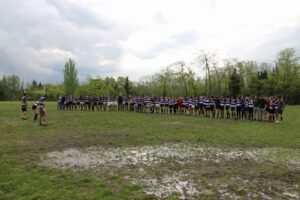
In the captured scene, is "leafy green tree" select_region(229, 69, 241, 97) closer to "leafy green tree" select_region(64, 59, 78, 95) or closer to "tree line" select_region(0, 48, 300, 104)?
"tree line" select_region(0, 48, 300, 104)

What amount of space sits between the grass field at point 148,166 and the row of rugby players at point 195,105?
10.0m

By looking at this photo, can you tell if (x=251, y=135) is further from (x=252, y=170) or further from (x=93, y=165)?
(x=93, y=165)

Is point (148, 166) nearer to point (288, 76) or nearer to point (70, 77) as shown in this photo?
point (288, 76)

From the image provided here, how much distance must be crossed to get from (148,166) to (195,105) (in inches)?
845

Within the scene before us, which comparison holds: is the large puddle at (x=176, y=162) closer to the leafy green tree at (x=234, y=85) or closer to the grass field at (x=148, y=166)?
the grass field at (x=148, y=166)

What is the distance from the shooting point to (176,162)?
10266 mm

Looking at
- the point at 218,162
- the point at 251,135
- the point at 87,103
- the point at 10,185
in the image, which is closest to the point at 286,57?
the point at 87,103

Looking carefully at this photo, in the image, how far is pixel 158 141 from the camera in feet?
48.1

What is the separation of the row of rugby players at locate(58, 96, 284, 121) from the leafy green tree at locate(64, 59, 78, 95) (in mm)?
53656

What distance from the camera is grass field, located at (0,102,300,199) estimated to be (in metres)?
7.15

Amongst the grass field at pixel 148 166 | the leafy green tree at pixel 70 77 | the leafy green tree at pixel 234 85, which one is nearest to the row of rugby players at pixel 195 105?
the grass field at pixel 148 166

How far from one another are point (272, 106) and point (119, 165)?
18.5 meters

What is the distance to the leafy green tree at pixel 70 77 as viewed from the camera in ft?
304

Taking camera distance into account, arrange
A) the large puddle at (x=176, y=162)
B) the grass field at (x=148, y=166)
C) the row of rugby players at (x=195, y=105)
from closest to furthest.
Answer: the grass field at (x=148, y=166)
the large puddle at (x=176, y=162)
the row of rugby players at (x=195, y=105)
